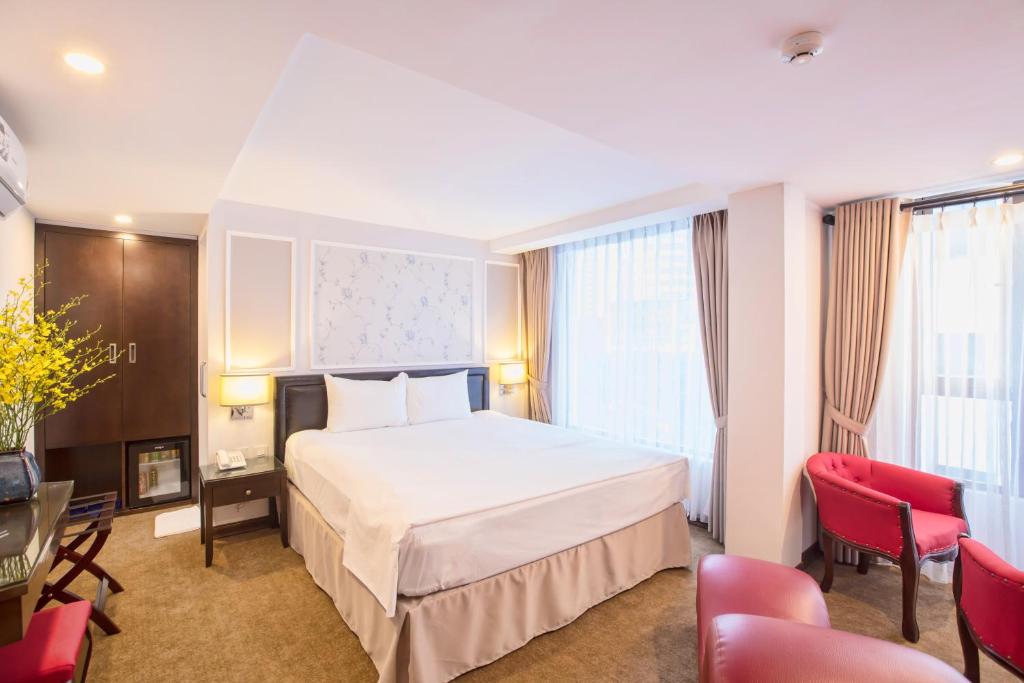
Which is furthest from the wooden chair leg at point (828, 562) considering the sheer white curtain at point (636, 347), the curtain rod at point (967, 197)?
the curtain rod at point (967, 197)

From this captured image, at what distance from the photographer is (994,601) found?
1.62 metres

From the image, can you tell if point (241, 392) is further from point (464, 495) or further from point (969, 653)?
point (969, 653)

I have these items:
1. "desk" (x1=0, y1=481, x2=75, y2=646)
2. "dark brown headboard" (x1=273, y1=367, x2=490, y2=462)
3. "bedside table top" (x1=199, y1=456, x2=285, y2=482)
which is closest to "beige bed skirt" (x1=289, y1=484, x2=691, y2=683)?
"bedside table top" (x1=199, y1=456, x2=285, y2=482)

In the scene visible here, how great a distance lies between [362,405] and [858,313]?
357 centimetres

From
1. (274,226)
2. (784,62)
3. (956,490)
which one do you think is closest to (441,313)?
(274,226)

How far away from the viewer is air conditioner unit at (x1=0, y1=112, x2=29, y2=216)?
66.6 inches

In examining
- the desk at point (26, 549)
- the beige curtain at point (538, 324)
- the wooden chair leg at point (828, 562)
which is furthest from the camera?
the beige curtain at point (538, 324)

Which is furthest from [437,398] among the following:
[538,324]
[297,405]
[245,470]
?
[245,470]

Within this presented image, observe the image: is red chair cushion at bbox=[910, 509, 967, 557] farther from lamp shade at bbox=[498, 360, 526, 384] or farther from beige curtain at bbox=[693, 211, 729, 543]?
lamp shade at bbox=[498, 360, 526, 384]

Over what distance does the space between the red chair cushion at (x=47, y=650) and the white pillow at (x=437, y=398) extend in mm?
2487

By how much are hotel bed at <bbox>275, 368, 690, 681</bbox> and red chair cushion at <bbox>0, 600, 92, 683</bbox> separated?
3.08ft

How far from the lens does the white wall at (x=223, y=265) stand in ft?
11.4

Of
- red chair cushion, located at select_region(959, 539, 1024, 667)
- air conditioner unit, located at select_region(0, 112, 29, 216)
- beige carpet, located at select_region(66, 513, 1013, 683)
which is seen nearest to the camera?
red chair cushion, located at select_region(959, 539, 1024, 667)

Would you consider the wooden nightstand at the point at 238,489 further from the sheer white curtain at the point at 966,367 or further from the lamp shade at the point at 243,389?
the sheer white curtain at the point at 966,367
